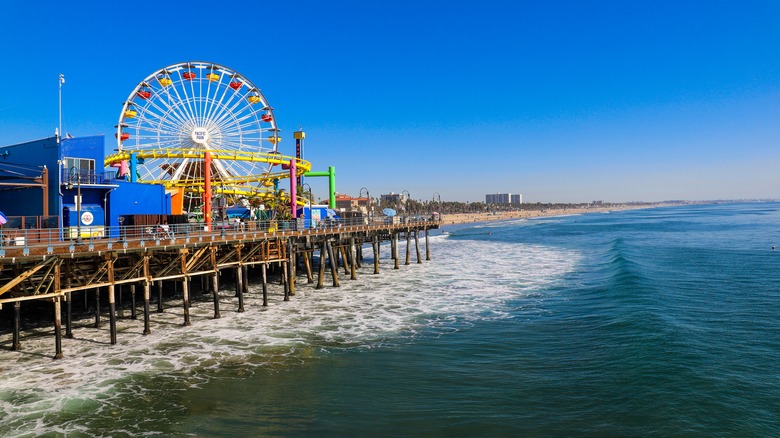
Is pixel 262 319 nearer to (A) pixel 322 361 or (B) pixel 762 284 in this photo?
(A) pixel 322 361

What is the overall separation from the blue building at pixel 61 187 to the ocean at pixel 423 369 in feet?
18.5

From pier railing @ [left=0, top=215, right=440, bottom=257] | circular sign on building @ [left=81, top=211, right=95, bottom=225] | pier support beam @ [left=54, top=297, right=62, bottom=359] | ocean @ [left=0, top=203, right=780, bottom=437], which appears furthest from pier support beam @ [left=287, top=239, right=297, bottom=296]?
pier support beam @ [left=54, top=297, right=62, bottom=359]

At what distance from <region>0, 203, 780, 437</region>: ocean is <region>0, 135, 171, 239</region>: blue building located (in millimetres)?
5637

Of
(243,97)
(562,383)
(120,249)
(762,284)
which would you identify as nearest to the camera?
(562,383)

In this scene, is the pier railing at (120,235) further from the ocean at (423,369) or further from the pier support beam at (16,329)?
the ocean at (423,369)

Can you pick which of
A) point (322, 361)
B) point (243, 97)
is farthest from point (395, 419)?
point (243, 97)

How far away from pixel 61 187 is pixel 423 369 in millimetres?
21241

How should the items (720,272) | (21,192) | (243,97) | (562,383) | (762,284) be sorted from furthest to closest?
1. (243,97)
2. (720,272)
3. (762,284)
4. (21,192)
5. (562,383)

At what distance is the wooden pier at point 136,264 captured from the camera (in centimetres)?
1777

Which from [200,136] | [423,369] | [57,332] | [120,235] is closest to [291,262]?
[120,235]

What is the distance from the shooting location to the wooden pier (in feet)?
58.3

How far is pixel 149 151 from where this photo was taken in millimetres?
38219

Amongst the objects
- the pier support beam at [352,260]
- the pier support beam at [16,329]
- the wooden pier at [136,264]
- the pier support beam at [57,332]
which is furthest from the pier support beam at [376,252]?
the pier support beam at [16,329]

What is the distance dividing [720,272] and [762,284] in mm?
5523
